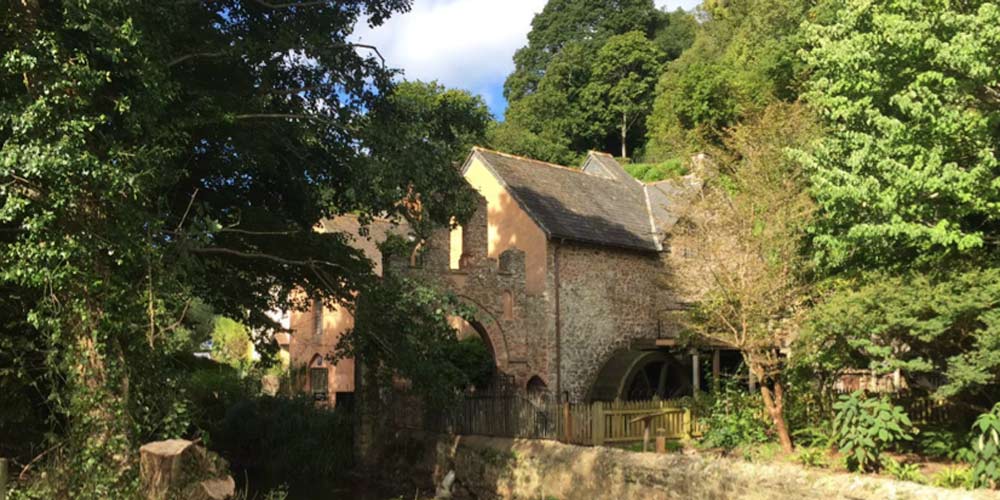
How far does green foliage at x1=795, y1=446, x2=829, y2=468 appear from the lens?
13.8 meters

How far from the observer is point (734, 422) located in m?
16.7

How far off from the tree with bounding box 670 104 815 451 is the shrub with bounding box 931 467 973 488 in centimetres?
327

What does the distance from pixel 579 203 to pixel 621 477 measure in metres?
12.0

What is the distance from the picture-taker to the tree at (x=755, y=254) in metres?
16.1

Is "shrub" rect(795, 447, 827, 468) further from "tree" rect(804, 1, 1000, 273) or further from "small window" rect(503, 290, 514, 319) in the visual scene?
"small window" rect(503, 290, 514, 319)

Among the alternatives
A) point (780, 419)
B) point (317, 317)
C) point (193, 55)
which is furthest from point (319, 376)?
Result: point (193, 55)

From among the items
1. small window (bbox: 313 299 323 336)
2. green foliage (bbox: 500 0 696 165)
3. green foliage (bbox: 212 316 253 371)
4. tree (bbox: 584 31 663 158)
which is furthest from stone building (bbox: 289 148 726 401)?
tree (bbox: 584 31 663 158)

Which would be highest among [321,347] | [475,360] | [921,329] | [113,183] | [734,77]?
[734,77]

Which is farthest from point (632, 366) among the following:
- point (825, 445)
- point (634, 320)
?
point (825, 445)

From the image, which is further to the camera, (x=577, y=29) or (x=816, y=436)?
(x=577, y=29)

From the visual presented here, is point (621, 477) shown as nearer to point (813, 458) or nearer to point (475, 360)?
point (813, 458)

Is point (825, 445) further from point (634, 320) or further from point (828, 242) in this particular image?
point (634, 320)

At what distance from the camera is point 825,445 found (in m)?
14.6

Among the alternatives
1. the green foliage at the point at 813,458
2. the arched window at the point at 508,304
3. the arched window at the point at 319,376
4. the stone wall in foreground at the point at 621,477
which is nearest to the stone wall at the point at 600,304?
the arched window at the point at 508,304
